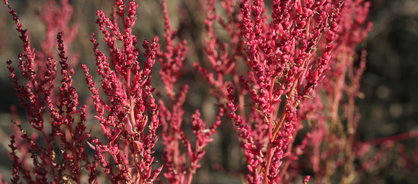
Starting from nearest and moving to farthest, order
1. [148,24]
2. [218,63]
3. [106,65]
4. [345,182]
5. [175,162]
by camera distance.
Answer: [106,65]
[175,162]
[218,63]
[345,182]
[148,24]

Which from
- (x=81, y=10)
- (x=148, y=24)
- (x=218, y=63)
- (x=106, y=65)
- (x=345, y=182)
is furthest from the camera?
(x=81, y=10)

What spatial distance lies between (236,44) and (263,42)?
111 cm

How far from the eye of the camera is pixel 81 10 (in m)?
6.95

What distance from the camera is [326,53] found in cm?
168

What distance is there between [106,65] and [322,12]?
2.83 feet

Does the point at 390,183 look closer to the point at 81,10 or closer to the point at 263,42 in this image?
the point at 263,42

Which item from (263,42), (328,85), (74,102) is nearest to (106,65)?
(74,102)

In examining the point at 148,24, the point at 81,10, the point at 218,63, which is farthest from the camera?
the point at 81,10

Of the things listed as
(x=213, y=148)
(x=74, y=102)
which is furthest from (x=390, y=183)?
(x=74, y=102)

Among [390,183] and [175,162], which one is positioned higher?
[390,183]

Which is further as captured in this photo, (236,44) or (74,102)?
(236,44)

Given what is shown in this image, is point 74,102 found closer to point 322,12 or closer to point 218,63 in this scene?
point 322,12

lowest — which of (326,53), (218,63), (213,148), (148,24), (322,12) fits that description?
(326,53)

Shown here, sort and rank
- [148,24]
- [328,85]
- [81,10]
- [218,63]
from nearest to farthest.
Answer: [218,63] < [328,85] < [148,24] < [81,10]
